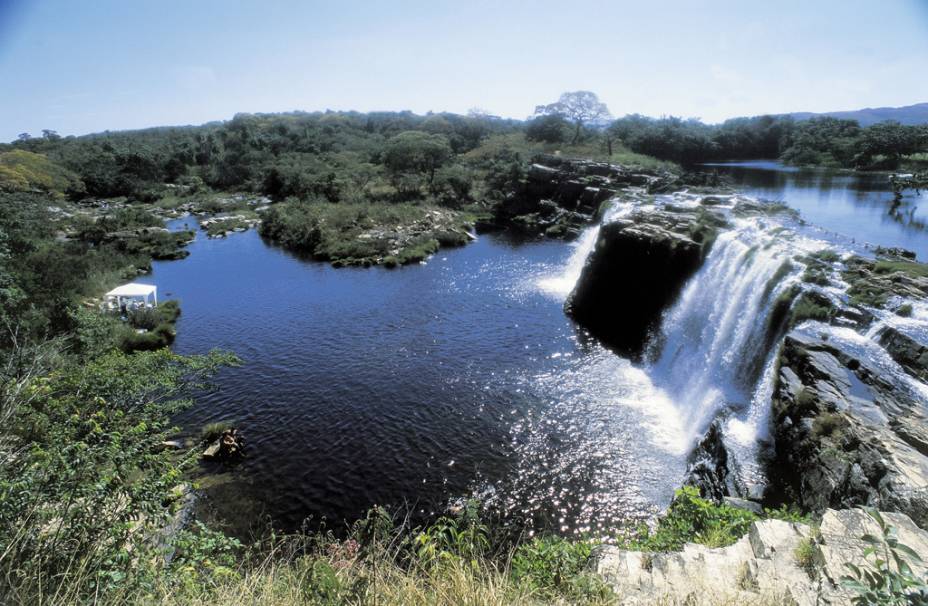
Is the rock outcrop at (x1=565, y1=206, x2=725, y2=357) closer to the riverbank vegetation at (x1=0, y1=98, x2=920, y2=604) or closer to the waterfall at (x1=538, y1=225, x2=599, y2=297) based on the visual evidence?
the waterfall at (x1=538, y1=225, x2=599, y2=297)

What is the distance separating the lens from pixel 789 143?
252 ft

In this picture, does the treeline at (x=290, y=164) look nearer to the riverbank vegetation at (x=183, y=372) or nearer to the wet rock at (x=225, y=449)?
the riverbank vegetation at (x=183, y=372)

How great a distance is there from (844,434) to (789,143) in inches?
3402

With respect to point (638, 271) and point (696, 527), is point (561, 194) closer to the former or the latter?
point (638, 271)

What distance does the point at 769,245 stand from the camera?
66.2ft

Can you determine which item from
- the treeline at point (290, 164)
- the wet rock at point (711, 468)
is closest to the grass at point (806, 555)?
the wet rock at point (711, 468)

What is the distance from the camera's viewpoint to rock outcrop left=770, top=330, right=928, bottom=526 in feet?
29.1

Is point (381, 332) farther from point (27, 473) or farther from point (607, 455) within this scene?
point (27, 473)

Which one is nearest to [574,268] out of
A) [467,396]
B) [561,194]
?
[467,396]

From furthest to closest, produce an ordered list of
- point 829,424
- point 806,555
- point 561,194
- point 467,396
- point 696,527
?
1. point 561,194
2. point 467,396
3. point 829,424
4. point 696,527
5. point 806,555

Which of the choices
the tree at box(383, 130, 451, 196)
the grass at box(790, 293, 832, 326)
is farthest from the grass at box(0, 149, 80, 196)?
the grass at box(790, 293, 832, 326)

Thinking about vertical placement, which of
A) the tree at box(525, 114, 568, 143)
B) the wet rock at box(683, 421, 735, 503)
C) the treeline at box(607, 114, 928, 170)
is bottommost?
the wet rock at box(683, 421, 735, 503)

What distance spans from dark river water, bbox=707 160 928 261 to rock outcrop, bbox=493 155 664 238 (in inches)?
493

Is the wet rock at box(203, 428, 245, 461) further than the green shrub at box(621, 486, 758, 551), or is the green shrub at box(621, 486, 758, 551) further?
the wet rock at box(203, 428, 245, 461)
